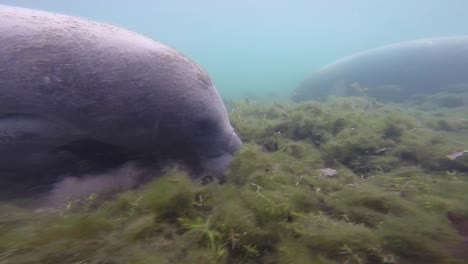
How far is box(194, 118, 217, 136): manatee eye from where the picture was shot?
12.1ft

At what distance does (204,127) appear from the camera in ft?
12.3

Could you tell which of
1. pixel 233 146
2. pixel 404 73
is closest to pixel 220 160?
pixel 233 146

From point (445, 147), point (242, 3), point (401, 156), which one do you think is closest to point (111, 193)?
point (401, 156)

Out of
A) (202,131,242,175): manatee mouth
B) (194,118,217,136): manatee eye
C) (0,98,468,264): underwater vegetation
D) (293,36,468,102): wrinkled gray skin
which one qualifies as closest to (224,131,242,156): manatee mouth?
(202,131,242,175): manatee mouth

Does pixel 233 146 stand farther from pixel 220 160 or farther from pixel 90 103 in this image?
pixel 90 103

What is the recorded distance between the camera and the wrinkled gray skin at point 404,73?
14.0m

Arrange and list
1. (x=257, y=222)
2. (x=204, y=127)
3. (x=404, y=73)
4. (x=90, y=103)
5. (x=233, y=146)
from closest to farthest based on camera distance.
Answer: (x=257, y=222), (x=90, y=103), (x=204, y=127), (x=233, y=146), (x=404, y=73)

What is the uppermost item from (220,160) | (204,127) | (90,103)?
(90,103)

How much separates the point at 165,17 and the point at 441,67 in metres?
104

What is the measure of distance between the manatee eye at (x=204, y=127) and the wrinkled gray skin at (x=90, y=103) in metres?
0.01

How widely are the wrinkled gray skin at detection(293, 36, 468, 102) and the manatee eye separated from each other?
39.9 ft

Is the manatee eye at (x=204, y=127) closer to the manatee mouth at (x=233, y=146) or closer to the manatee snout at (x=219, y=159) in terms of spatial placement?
the manatee snout at (x=219, y=159)

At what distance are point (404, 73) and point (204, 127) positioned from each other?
14.4 metres

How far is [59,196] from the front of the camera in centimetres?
296
